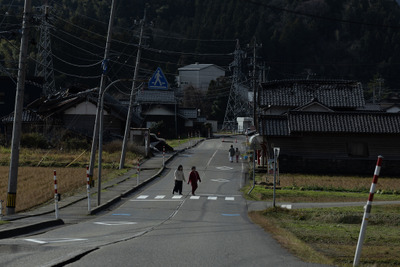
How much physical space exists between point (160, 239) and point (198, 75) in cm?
10219

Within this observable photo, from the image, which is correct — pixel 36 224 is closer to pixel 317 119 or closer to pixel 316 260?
pixel 316 260

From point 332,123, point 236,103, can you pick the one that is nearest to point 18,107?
point 332,123

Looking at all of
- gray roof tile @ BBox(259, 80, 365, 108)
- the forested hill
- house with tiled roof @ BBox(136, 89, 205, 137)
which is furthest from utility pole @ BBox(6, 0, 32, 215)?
the forested hill

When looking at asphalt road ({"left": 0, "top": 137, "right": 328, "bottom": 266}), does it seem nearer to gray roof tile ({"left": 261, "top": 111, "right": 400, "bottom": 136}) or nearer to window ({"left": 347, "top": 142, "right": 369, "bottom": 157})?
gray roof tile ({"left": 261, "top": 111, "right": 400, "bottom": 136})

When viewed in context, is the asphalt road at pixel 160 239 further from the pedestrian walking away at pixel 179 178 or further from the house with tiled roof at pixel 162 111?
the house with tiled roof at pixel 162 111

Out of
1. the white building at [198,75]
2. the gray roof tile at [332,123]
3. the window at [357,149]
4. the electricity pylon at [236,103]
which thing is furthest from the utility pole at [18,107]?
the white building at [198,75]

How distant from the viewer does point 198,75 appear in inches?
4471

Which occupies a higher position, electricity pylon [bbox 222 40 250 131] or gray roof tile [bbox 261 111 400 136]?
electricity pylon [bbox 222 40 250 131]

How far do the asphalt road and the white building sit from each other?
282ft

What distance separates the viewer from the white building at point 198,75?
11294 centimetres

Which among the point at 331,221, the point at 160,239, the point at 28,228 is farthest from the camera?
the point at 331,221

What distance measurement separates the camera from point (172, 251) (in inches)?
395

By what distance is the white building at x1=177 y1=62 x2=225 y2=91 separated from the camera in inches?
4446

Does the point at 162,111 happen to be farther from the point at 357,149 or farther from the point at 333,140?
the point at 357,149
